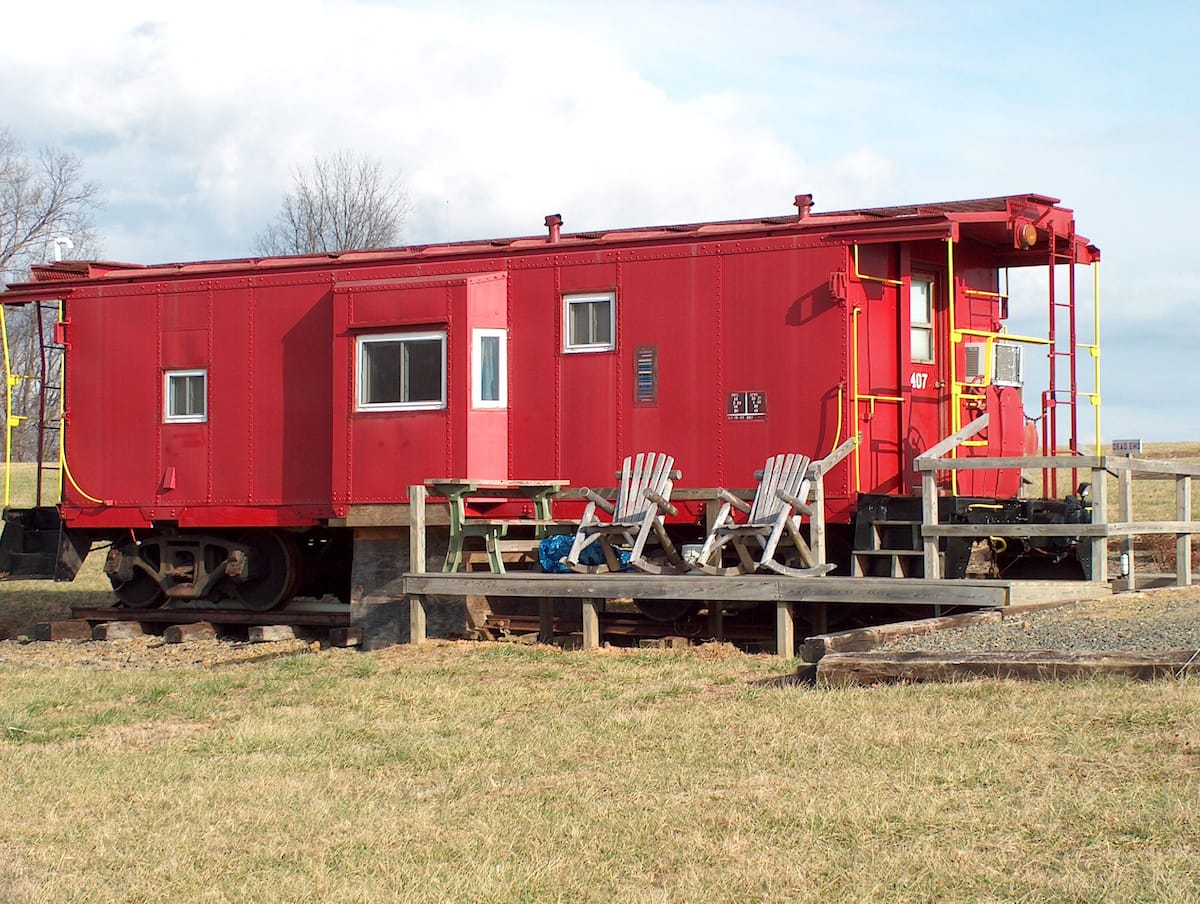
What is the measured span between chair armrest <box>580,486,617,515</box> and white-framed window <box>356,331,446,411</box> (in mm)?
2101

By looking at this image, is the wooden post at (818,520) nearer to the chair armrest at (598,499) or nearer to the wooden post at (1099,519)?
the chair armrest at (598,499)

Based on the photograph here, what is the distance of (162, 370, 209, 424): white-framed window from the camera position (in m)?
16.2

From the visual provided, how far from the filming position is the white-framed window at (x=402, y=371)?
48.3 feet

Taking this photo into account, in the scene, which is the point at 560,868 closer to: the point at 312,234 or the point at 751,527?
the point at 751,527

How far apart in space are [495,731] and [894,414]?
6.36 m

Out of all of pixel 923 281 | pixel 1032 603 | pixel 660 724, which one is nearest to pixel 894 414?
pixel 923 281

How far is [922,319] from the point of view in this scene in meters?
14.1

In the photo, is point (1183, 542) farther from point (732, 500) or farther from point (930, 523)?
point (732, 500)

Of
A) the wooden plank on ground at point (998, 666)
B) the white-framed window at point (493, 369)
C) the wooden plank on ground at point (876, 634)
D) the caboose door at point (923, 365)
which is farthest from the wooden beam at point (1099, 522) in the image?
the white-framed window at point (493, 369)

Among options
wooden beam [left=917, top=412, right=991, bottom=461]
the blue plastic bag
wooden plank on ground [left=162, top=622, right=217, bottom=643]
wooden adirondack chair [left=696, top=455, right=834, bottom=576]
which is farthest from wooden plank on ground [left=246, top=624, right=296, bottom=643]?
wooden beam [left=917, top=412, right=991, bottom=461]

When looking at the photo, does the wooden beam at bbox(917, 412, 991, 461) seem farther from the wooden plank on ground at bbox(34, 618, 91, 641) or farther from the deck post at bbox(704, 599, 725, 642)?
the wooden plank on ground at bbox(34, 618, 91, 641)

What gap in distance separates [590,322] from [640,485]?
201 centimetres

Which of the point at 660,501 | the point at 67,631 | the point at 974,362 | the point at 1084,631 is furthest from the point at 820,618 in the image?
the point at 67,631

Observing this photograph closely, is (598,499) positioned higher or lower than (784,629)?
higher
